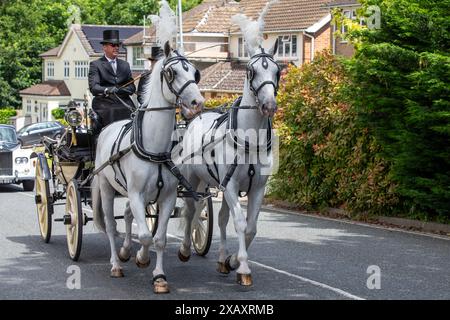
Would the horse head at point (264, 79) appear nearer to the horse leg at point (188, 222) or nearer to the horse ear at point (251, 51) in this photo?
the horse ear at point (251, 51)

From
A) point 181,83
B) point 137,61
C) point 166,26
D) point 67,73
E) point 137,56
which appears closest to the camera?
point 181,83

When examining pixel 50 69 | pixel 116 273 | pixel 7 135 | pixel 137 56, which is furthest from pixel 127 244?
pixel 50 69

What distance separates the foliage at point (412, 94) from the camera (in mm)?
14453

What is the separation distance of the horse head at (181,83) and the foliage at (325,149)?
25.7 ft

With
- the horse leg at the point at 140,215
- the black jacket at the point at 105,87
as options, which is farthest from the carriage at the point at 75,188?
the horse leg at the point at 140,215

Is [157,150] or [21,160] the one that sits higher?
[157,150]

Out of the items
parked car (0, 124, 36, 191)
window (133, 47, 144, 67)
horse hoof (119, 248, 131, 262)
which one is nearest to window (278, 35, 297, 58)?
window (133, 47, 144, 67)

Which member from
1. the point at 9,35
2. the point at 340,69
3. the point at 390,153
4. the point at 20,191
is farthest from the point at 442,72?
the point at 9,35

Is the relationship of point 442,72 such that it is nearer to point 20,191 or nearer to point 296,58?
point 20,191

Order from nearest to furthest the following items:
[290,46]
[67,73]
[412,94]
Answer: [412,94] → [290,46] → [67,73]

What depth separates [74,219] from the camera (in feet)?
38.0

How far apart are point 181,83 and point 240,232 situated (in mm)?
1883

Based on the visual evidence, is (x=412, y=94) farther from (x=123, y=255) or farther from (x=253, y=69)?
(x=123, y=255)

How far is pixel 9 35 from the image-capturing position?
76188 mm
